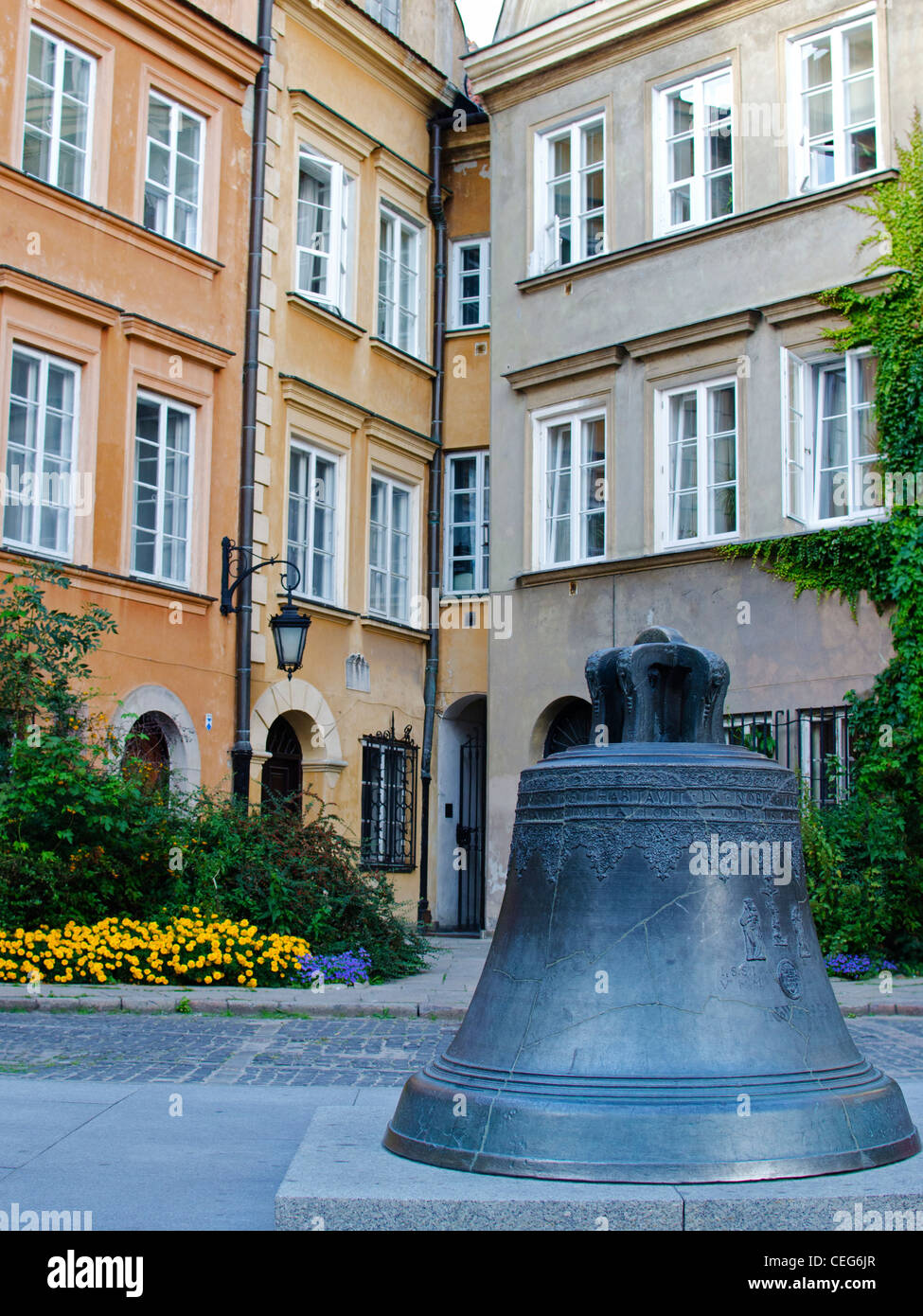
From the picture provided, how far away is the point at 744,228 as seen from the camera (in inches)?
672

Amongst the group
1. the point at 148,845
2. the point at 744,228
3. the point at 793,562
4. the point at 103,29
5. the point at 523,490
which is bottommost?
the point at 148,845

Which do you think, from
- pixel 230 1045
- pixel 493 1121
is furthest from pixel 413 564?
pixel 493 1121

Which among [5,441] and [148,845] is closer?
[148,845]

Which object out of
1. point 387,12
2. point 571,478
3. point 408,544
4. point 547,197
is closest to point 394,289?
point 547,197

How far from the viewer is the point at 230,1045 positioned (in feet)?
31.2

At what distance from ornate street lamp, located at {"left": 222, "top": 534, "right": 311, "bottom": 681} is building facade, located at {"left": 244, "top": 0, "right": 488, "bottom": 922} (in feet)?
1.17

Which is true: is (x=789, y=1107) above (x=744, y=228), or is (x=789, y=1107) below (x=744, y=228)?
below

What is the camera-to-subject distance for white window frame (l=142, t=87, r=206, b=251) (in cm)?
1680

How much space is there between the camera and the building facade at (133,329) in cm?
1512

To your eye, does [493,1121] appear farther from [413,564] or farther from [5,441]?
[413,564]

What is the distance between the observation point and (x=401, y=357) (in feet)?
67.0

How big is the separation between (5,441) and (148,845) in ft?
14.7
